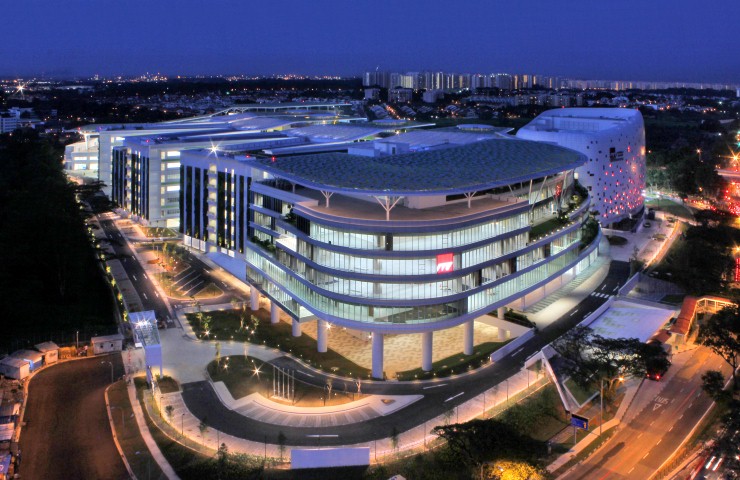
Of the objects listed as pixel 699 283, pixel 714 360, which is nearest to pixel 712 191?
pixel 699 283

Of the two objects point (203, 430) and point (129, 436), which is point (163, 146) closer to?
point (129, 436)

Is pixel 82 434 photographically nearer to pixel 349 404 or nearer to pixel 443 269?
pixel 349 404

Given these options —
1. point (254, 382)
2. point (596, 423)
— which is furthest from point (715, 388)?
point (254, 382)

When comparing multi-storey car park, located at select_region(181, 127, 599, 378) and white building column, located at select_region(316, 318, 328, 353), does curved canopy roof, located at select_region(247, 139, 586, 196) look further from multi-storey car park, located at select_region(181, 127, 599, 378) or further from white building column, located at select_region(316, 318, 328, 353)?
white building column, located at select_region(316, 318, 328, 353)

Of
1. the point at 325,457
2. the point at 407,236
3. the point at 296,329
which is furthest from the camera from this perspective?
the point at 296,329

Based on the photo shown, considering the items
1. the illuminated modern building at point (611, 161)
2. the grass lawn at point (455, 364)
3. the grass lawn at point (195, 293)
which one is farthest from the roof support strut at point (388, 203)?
the illuminated modern building at point (611, 161)

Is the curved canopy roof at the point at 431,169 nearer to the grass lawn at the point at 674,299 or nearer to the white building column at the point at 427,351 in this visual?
the white building column at the point at 427,351
